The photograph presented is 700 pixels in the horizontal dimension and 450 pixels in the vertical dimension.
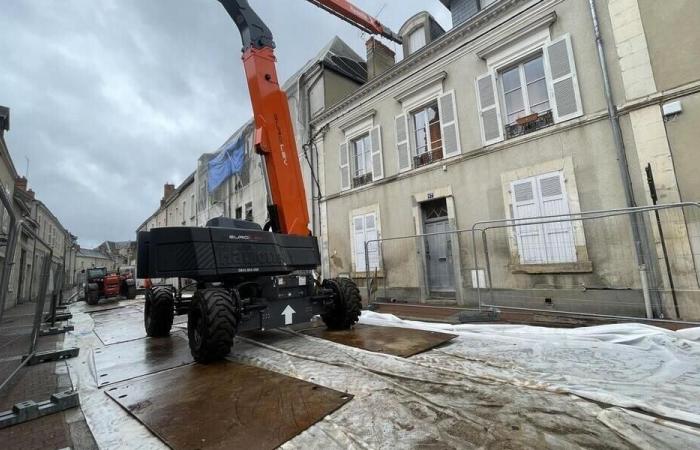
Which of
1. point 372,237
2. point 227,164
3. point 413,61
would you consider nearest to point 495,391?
point 372,237

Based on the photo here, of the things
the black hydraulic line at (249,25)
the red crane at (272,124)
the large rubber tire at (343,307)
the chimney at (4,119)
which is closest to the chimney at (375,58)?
the black hydraulic line at (249,25)

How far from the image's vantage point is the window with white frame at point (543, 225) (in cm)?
614

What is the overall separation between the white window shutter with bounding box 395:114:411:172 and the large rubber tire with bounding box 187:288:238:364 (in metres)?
6.56

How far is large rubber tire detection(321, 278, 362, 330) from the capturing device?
4.98m

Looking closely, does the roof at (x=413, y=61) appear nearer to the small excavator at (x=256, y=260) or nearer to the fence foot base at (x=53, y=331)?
the small excavator at (x=256, y=260)

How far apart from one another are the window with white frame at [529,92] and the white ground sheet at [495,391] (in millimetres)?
4457

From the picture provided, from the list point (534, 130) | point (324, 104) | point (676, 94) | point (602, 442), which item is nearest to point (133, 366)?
point (602, 442)

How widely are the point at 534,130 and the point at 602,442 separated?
21.1 ft

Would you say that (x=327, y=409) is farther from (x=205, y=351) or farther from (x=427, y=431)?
(x=205, y=351)

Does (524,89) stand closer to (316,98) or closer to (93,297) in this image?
(316,98)

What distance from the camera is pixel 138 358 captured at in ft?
13.6

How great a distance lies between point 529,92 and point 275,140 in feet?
18.4

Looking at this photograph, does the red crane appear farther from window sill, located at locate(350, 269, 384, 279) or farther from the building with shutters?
window sill, located at locate(350, 269, 384, 279)

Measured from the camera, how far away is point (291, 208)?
16.0ft
